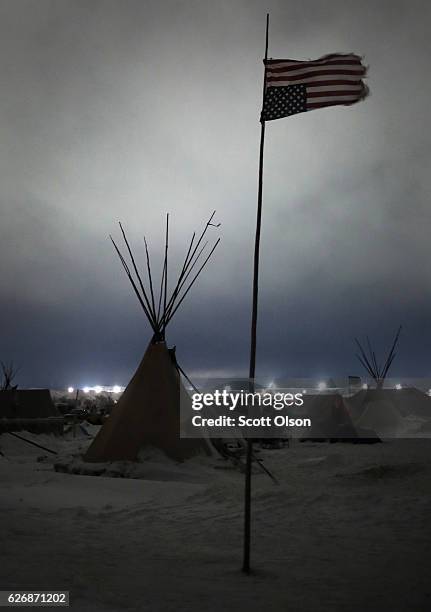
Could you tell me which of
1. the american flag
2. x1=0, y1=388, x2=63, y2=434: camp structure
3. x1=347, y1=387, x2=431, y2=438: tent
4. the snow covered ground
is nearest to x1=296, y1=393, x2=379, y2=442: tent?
x1=347, y1=387, x2=431, y2=438: tent

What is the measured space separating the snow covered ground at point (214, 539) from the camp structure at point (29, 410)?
641cm

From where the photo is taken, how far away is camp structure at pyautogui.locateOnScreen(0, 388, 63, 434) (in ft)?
49.4

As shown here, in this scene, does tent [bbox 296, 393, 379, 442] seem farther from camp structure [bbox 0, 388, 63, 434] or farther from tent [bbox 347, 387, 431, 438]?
camp structure [bbox 0, 388, 63, 434]

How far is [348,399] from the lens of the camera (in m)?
22.3

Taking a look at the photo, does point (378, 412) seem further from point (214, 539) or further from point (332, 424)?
point (214, 539)

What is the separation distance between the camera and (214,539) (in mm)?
4840

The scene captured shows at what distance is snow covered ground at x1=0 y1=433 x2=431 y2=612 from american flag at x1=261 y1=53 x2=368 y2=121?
13.4ft

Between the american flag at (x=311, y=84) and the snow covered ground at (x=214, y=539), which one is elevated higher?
the american flag at (x=311, y=84)

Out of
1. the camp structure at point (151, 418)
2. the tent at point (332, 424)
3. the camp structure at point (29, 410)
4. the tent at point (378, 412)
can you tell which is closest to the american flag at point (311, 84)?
the camp structure at point (151, 418)

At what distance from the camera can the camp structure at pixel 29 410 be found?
1507 cm

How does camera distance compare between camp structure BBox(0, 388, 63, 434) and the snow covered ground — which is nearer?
the snow covered ground

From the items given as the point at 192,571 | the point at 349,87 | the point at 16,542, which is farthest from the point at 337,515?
the point at 349,87

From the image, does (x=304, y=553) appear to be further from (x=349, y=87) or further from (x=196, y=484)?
(x=349, y=87)

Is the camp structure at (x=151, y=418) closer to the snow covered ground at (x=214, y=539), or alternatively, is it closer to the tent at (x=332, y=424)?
the snow covered ground at (x=214, y=539)
